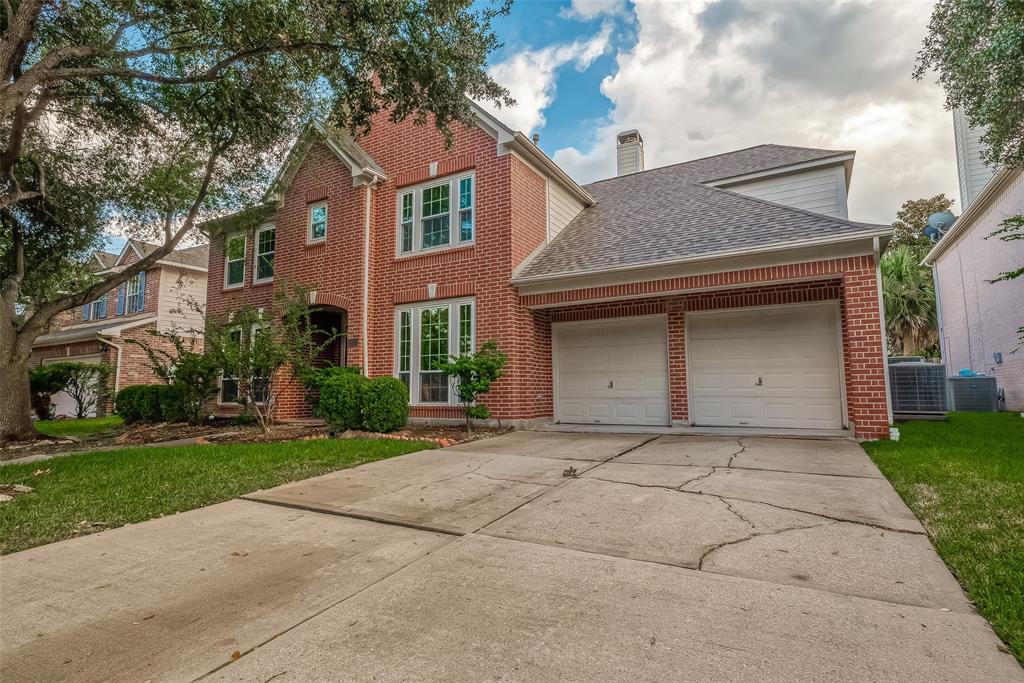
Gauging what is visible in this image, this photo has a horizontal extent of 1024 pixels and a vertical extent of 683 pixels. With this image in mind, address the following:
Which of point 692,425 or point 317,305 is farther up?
point 317,305

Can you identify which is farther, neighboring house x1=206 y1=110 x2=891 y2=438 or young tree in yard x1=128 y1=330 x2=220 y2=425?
young tree in yard x1=128 y1=330 x2=220 y2=425

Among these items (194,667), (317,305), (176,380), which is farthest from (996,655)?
(176,380)

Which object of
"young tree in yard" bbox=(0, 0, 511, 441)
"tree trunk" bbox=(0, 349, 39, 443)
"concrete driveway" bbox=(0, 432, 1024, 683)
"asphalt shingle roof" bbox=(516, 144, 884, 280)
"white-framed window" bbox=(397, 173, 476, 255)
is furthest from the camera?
"white-framed window" bbox=(397, 173, 476, 255)

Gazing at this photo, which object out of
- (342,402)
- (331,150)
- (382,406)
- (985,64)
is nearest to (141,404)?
(342,402)

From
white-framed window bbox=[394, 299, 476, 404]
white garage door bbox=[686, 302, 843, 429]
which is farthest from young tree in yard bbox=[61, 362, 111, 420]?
white garage door bbox=[686, 302, 843, 429]

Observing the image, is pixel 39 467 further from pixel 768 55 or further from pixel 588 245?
pixel 768 55

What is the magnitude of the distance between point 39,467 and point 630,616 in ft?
25.1

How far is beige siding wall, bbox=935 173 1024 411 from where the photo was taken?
13020 millimetres

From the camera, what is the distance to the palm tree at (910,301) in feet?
75.4

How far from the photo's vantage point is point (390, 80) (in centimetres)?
785

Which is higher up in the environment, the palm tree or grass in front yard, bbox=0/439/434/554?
the palm tree

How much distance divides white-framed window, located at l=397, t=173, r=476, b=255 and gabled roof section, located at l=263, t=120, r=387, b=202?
0.96m

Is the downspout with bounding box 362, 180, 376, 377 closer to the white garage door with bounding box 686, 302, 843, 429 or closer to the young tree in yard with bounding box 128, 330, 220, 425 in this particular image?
the young tree in yard with bounding box 128, 330, 220, 425

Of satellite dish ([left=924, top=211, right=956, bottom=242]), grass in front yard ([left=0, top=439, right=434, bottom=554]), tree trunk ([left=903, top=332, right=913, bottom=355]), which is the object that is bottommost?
grass in front yard ([left=0, top=439, right=434, bottom=554])
